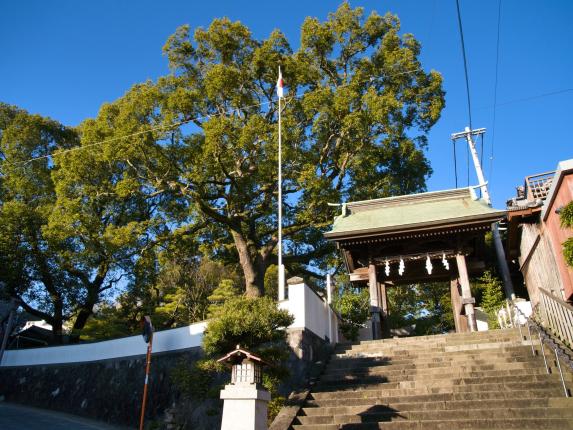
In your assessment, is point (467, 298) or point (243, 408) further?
point (467, 298)

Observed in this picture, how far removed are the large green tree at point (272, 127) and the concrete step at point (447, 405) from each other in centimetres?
855

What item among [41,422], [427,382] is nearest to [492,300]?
[427,382]

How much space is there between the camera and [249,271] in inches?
611

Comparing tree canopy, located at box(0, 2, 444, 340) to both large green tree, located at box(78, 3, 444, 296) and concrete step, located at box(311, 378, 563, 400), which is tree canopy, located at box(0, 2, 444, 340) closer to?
large green tree, located at box(78, 3, 444, 296)

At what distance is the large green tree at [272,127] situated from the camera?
15.0m

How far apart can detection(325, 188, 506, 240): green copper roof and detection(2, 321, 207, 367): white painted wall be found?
4.56 meters

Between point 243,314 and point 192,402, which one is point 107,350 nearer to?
point 192,402

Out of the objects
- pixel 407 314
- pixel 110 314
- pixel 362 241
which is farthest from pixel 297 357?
pixel 110 314

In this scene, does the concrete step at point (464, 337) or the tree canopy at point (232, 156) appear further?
the tree canopy at point (232, 156)

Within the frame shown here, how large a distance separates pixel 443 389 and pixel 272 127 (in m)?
10.6

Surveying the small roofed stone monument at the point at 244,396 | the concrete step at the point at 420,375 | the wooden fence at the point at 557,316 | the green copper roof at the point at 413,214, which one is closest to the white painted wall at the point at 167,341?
the concrete step at the point at 420,375

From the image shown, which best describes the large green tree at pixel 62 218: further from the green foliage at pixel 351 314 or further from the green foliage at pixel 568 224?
the green foliage at pixel 568 224

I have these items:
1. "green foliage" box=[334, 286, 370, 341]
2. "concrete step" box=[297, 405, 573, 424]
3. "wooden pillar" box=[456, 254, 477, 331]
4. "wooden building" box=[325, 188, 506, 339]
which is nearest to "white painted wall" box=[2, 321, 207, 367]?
"concrete step" box=[297, 405, 573, 424]

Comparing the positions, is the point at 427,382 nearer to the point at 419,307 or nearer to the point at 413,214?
the point at 413,214
